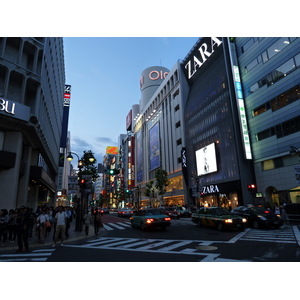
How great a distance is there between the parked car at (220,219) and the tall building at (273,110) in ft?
56.4

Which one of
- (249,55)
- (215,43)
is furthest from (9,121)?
(215,43)

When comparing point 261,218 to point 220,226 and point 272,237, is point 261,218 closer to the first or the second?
point 220,226

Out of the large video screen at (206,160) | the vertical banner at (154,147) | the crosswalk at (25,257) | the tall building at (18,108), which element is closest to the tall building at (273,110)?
the large video screen at (206,160)

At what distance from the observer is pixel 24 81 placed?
22125 millimetres

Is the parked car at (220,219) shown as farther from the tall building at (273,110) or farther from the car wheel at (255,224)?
the tall building at (273,110)

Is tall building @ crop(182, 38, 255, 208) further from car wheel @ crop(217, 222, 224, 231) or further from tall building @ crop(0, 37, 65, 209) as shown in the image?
tall building @ crop(0, 37, 65, 209)

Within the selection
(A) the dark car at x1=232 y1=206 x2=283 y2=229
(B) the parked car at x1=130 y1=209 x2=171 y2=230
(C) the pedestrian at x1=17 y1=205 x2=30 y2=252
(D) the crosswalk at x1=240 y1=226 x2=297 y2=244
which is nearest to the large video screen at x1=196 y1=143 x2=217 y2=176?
(A) the dark car at x1=232 y1=206 x2=283 y2=229

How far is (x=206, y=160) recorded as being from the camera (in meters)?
44.6

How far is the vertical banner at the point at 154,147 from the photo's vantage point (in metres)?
70.0

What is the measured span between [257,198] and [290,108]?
1404 cm

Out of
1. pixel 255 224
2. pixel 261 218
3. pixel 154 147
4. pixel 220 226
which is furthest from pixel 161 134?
pixel 220 226

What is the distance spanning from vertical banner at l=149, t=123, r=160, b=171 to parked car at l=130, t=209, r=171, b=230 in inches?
1992

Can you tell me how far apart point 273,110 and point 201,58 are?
2362 centimetres

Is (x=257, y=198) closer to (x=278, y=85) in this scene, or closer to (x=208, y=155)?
(x=208, y=155)
